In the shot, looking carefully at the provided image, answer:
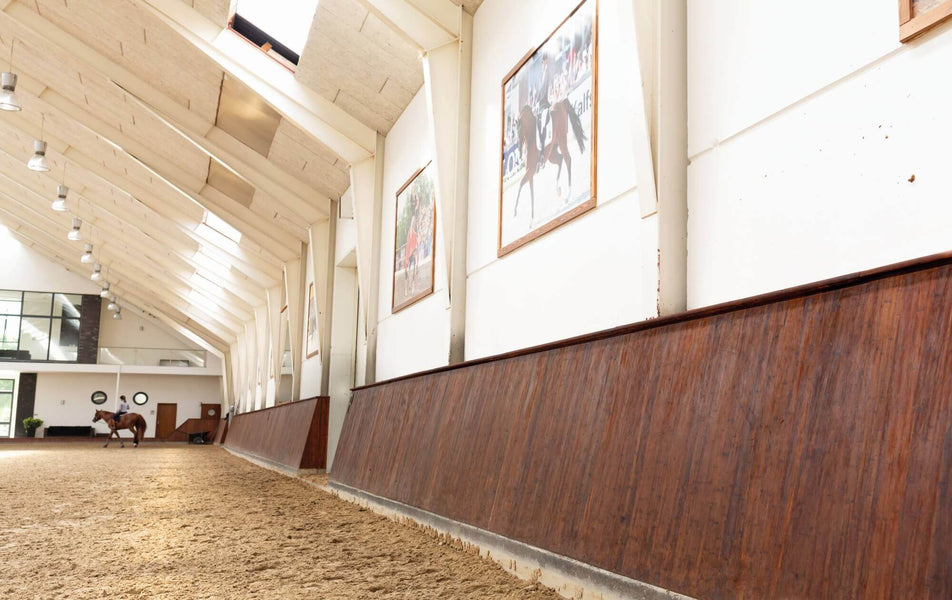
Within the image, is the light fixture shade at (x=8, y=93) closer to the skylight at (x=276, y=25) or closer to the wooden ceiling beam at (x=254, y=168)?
the wooden ceiling beam at (x=254, y=168)

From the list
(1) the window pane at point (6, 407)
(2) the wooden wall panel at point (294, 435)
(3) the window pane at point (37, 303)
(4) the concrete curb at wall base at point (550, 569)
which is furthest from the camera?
(3) the window pane at point (37, 303)

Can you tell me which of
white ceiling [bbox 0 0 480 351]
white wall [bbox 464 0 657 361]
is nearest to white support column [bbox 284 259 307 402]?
white ceiling [bbox 0 0 480 351]

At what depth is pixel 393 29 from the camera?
7500 mm

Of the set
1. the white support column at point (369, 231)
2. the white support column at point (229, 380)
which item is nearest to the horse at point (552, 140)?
the white support column at point (369, 231)

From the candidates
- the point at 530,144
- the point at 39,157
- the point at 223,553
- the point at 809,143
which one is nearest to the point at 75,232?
the point at 39,157

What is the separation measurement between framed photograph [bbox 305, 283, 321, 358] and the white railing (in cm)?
2474

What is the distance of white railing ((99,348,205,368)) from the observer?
37844 mm

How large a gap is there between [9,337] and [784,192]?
131 feet

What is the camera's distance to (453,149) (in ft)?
24.3

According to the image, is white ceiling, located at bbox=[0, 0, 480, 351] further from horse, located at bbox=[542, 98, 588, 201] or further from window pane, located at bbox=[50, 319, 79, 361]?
window pane, located at bbox=[50, 319, 79, 361]

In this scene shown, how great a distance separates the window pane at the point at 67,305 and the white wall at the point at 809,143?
38894 mm

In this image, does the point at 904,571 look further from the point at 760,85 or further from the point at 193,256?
the point at 193,256

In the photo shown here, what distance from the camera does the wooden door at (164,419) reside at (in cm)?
3922

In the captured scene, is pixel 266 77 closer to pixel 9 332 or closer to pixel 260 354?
pixel 260 354
